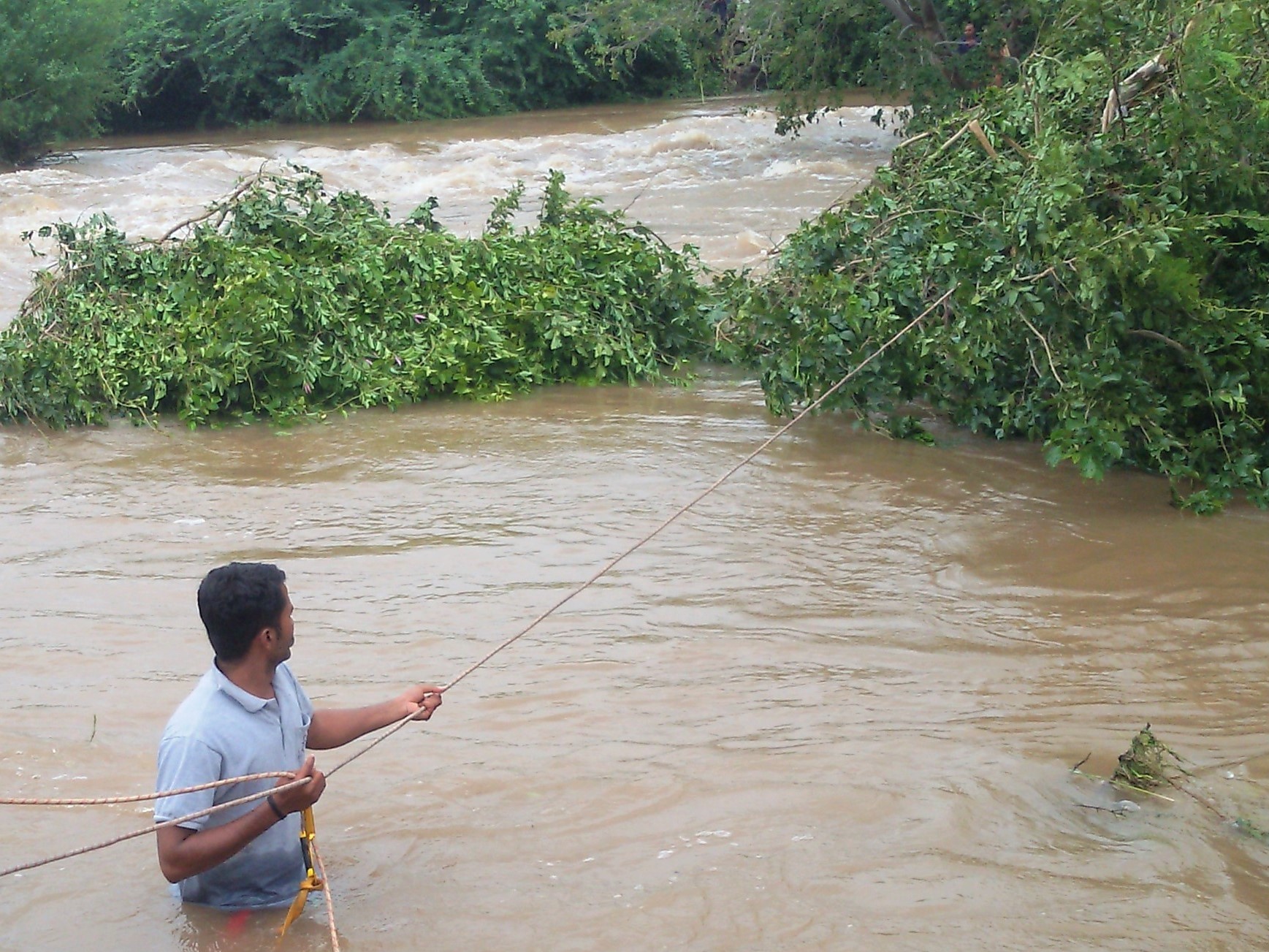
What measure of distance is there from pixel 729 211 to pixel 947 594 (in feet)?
35.6

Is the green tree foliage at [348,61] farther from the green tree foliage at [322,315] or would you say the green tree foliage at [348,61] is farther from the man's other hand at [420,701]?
the man's other hand at [420,701]

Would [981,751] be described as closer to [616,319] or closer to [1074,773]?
[1074,773]

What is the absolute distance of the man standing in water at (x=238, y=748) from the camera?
10.3 feet

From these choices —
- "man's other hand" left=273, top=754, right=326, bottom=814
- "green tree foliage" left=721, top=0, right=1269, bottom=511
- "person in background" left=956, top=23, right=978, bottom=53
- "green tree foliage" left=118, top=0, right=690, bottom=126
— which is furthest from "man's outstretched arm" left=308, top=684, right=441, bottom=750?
"green tree foliage" left=118, top=0, right=690, bottom=126

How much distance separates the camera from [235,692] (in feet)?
10.6

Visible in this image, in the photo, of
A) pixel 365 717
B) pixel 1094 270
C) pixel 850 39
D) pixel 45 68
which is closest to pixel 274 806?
pixel 365 717

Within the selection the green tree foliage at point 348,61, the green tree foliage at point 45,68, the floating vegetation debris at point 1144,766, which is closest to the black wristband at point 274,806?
the floating vegetation debris at point 1144,766

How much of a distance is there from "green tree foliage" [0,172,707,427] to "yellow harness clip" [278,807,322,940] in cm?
543

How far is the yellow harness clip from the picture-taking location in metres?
3.38

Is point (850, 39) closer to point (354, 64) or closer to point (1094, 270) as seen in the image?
point (1094, 270)

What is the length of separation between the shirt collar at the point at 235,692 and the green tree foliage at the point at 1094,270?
4305 millimetres

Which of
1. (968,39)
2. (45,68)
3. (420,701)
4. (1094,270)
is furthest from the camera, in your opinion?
(45,68)

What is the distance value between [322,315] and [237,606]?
5945 millimetres

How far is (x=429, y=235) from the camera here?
9.68 metres
